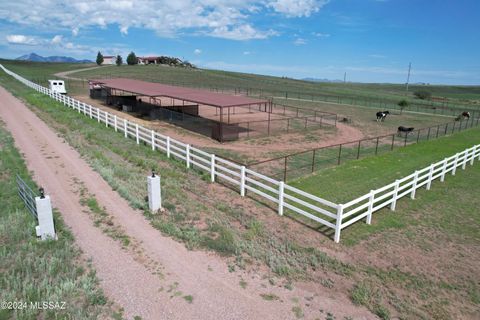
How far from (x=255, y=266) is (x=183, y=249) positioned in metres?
1.72

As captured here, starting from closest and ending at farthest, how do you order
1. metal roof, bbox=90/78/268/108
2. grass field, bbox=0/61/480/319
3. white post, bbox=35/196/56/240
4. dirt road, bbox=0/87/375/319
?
1. dirt road, bbox=0/87/375/319
2. grass field, bbox=0/61/480/319
3. white post, bbox=35/196/56/240
4. metal roof, bbox=90/78/268/108

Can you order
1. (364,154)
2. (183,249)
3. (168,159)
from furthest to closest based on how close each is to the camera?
(364,154), (168,159), (183,249)

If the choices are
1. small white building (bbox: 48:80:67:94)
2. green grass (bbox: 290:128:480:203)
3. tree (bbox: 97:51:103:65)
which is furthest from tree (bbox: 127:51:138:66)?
green grass (bbox: 290:128:480:203)

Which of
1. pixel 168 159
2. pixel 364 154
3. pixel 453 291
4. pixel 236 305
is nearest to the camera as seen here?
pixel 236 305

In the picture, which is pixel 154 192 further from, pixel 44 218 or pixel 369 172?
pixel 369 172

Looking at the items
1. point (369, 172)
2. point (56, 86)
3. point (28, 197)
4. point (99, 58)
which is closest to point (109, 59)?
point (99, 58)

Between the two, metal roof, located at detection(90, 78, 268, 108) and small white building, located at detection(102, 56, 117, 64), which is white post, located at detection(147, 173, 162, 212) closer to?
metal roof, located at detection(90, 78, 268, 108)

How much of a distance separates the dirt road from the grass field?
31 cm

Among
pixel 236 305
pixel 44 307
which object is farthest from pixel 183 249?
pixel 44 307

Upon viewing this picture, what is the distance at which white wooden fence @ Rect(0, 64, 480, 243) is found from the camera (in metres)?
9.30

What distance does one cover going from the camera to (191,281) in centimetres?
645

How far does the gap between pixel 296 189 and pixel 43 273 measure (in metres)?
6.62

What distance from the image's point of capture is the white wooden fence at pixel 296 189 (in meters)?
9.30

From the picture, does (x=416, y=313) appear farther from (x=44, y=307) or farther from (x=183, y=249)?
(x=44, y=307)
